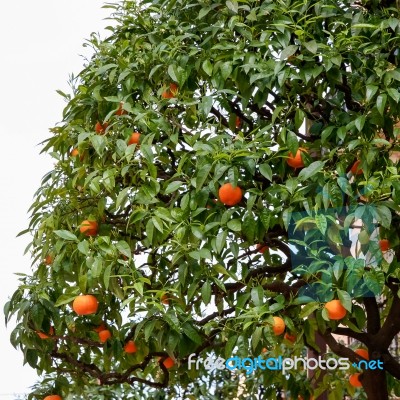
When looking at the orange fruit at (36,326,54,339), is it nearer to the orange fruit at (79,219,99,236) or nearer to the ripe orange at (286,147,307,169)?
the orange fruit at (79,219,99,236)

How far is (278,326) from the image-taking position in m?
2.09

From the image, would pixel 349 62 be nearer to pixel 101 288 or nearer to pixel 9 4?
pixel 101 288

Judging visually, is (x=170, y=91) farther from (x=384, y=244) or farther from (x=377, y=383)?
(x=377, y=383)

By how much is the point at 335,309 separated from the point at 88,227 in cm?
70

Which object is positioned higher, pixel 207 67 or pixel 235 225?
pixel 207 67

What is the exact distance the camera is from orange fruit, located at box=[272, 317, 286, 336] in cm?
208

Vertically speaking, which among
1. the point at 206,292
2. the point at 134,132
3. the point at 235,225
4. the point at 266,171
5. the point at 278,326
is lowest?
the point at 278,326

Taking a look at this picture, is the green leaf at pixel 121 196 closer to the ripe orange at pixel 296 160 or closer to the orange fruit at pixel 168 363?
the ripe orange at pixel 296 160

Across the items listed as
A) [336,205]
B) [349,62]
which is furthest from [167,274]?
[349,62]

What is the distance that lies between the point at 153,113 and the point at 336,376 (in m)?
1.15

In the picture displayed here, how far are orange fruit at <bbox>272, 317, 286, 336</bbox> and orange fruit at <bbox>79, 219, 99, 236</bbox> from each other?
58cm

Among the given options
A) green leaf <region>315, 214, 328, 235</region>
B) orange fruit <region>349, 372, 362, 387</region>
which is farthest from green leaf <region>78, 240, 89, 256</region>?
orange fruit <region>349, 372, 362, 387</region>

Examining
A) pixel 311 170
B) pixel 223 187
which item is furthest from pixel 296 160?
pixel 223 187

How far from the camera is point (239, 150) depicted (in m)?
2.13
